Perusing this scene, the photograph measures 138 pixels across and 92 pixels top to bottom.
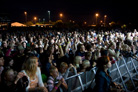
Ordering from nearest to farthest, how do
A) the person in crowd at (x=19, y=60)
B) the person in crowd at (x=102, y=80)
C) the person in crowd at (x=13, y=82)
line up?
the person in crowd at (x=13, y=82) → the person in crowd at (x=102, y=80) → the person in crowd at (x=19, y=60)

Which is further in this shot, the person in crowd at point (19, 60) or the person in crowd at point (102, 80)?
the person in crowd at point (19, 60)

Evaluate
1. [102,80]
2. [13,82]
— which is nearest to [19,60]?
[13,82]

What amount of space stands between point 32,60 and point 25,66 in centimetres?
21

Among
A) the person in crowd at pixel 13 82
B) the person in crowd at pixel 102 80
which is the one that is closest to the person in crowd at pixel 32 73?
the person in crowd at pixel 13 82

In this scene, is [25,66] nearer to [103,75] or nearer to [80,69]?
[103,75]

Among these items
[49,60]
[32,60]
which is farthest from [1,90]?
[49,60]

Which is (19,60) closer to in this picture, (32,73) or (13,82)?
(13,82)

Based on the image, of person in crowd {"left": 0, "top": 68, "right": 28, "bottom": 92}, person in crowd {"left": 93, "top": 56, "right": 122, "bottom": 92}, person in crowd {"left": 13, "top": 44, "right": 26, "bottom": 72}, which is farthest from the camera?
person in crowd {"left": 13, "top": 44, "right": 26, "bottom": 72}

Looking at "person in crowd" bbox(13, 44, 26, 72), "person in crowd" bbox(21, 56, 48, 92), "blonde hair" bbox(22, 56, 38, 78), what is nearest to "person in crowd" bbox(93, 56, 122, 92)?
"person in crowd" bbox(21, 56, 48, 92)

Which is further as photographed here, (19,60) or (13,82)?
(19,60)

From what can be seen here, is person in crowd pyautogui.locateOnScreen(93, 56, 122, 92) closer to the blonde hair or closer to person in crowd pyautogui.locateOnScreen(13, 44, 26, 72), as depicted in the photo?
the blonde hair

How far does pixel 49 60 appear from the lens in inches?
177

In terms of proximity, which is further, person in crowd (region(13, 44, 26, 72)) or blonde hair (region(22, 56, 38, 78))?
person in crowd (region(13, 44, 26, 72))

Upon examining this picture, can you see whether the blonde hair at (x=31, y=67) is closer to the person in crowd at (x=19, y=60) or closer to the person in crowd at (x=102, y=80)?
the person in crowd at (x=102, y=80)
